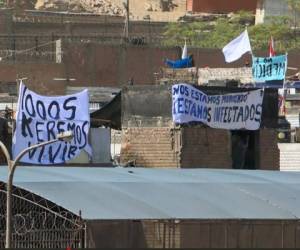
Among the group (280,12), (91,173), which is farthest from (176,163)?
(280,12)

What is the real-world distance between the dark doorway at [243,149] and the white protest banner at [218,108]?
302mm

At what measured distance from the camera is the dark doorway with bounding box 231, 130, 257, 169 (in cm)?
2773

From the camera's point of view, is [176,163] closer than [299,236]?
No

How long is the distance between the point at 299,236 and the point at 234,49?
1872 cm

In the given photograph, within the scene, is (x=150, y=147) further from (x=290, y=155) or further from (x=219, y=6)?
(x=219, y=6)

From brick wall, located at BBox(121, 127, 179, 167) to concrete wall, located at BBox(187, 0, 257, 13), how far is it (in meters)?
46.4

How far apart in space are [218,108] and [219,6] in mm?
47164

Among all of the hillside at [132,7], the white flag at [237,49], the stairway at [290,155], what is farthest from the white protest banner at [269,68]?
the hillside at [132,7]

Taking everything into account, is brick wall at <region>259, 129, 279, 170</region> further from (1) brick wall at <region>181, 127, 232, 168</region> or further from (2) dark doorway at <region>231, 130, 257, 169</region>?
(1) brick wall at <region>181, 127, 232, 168</region>

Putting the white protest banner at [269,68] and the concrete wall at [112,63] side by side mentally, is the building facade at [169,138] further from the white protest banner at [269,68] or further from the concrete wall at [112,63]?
the concrete wall at [112,63]

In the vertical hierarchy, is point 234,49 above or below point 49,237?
above

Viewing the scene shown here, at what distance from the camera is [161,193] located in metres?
20.7

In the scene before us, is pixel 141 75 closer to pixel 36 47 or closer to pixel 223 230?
pixel 36 47

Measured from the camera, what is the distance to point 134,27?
64.0 meters
